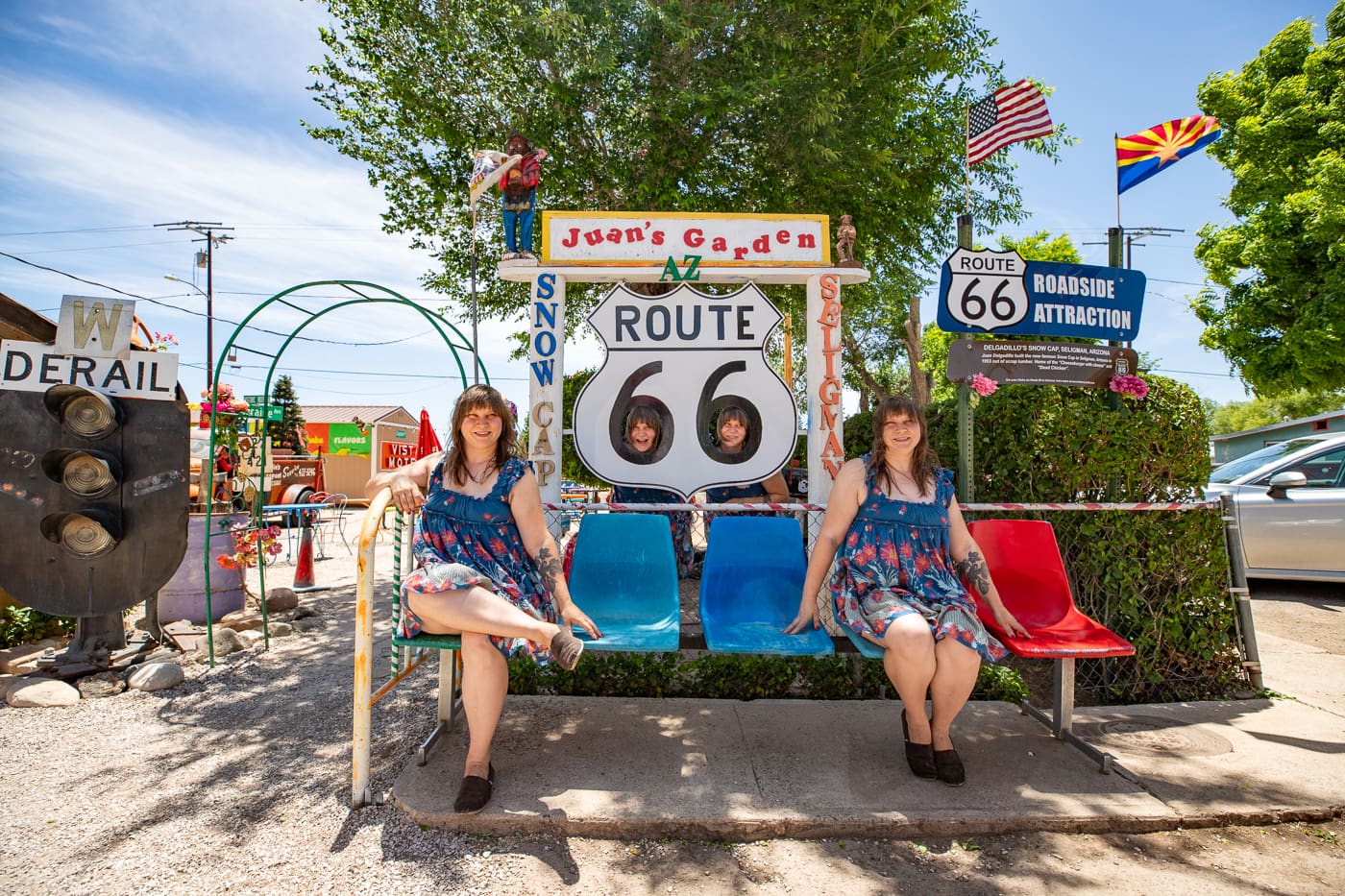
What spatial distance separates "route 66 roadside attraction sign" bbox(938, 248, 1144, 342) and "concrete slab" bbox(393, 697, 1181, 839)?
235 centimetres

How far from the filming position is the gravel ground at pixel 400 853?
2404 mm

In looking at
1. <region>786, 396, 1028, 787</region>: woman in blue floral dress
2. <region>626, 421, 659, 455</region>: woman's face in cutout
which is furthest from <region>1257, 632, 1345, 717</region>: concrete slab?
<region>626, 421, 659, 455</region>: woman's face in cutout

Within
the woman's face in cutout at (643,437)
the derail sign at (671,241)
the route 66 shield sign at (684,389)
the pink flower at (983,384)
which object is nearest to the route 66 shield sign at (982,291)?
the pink flower at (983,384)

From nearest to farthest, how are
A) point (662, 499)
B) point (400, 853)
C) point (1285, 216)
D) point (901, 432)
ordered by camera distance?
1. point (400, 853)
2. point (901, 432)
3. point (662, 499)
4. point (1285, 216)

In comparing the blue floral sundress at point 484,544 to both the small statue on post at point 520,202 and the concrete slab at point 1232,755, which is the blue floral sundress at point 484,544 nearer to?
the small statue on post at point 520,202

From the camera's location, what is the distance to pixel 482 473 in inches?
126

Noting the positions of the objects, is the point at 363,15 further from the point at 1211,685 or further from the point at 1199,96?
the point at 1199,96

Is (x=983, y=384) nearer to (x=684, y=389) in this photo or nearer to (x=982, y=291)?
(x=982, y=291)

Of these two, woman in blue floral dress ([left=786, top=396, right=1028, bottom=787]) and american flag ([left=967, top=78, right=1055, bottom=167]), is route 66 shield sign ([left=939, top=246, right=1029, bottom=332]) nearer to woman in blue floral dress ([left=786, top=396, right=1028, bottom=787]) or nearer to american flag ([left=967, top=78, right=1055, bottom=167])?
american flag ([left=967, top=78, right=1055, bottom=167])

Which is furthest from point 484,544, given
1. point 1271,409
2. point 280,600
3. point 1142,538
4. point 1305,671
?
point 1271,409

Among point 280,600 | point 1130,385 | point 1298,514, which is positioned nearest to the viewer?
point 1130,385

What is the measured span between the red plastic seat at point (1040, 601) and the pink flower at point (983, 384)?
973mm

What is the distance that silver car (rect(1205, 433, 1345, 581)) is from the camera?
22.4ft

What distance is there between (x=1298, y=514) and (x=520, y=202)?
774 centimetres
